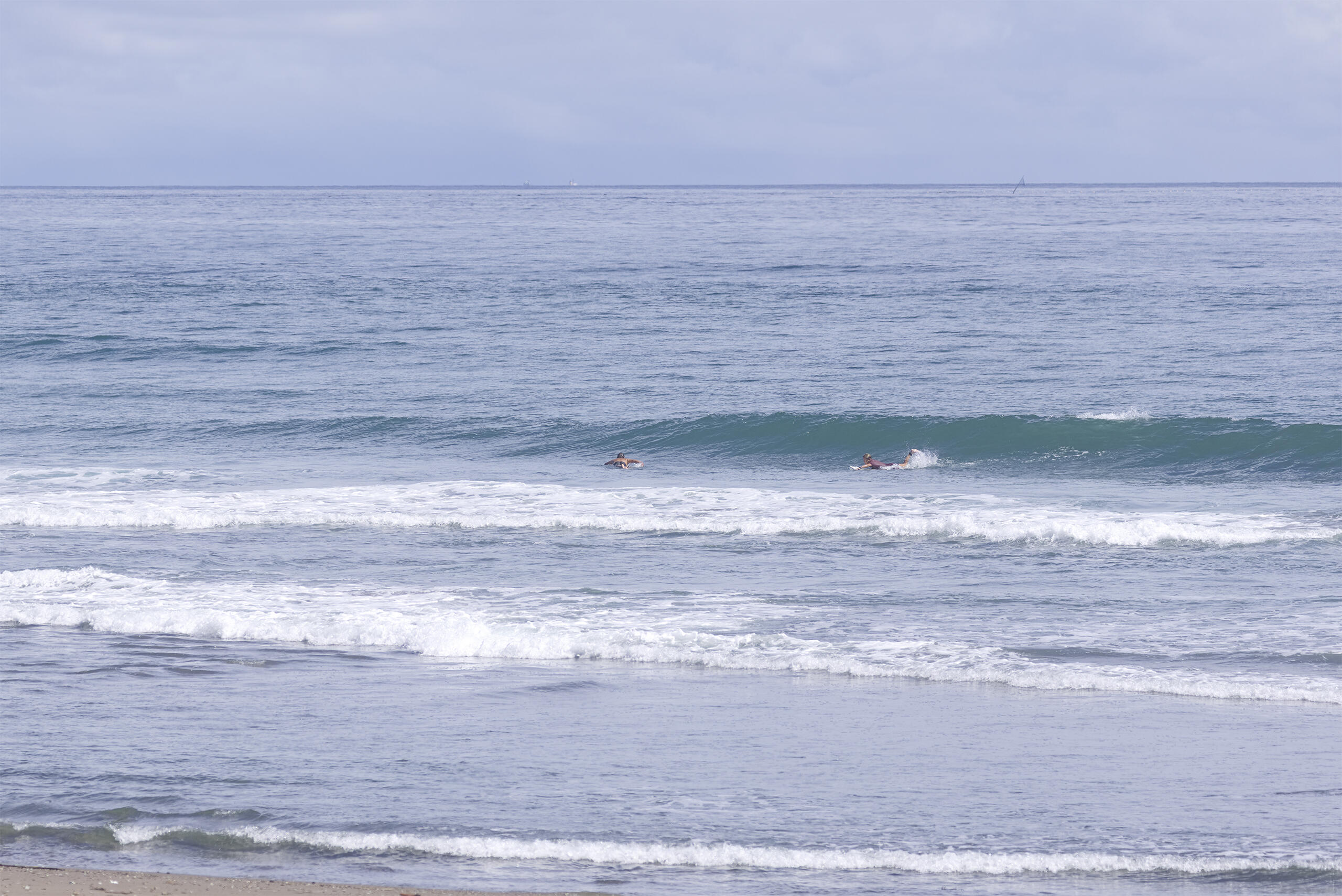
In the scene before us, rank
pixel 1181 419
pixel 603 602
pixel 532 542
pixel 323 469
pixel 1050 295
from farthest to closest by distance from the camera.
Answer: pixel 1050 295 → pixel 1181 419 → pixel 323 469 → pixel 532 542 → pixel 603 602

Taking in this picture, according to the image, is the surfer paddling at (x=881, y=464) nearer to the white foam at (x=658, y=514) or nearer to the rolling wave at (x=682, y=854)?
the white foam at (x=658, y=514)

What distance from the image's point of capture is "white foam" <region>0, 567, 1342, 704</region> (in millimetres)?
12984

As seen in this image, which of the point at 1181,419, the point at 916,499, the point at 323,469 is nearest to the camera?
the point at 916,499

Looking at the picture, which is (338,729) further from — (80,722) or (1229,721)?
(1229,721)

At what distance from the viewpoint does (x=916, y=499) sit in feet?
74.8

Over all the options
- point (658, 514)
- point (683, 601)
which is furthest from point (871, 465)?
point (683, 601)

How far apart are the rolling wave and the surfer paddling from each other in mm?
17576

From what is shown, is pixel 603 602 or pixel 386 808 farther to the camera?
pixel 603 602

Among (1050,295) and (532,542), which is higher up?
(1050,295)

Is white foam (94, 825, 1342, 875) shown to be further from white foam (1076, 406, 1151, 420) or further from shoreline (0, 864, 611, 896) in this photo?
white foam (1076, 406, 1151, 420)

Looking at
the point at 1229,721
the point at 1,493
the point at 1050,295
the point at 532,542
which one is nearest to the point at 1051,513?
the point at 532,542

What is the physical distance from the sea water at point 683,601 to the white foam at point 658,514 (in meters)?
0.13

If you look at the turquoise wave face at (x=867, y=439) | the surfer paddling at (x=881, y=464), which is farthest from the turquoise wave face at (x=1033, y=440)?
the surfer paddling at (x=881, y=464)

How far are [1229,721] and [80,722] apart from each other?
986 cm
